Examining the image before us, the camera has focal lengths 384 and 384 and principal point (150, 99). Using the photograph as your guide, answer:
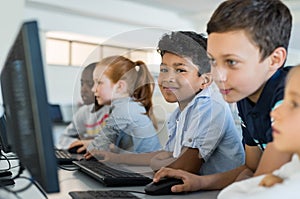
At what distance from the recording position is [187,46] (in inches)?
45.1

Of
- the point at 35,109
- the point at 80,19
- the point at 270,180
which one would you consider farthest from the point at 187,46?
the point at 80,19

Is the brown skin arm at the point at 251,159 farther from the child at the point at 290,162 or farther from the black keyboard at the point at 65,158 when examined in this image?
the black keyboard at the point at 65,158

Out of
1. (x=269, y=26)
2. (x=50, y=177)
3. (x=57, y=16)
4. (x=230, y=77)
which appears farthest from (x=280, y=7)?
(x=57, y=16)

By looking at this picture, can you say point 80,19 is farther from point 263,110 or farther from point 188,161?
point 263,110

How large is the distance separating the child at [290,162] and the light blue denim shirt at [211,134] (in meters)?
0.43

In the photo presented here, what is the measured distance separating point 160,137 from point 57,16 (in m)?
3.82

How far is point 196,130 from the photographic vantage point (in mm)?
1102

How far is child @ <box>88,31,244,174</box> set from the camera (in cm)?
110

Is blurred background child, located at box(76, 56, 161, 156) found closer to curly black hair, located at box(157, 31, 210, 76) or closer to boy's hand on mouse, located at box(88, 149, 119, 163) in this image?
boy's hand on mouse, located at box(88, 149, 119, 163)

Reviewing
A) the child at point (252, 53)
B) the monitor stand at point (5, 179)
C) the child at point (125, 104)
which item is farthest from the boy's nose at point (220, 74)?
the monitor stand at point (5, 179)

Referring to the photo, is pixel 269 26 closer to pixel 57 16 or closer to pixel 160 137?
pixel 160 137

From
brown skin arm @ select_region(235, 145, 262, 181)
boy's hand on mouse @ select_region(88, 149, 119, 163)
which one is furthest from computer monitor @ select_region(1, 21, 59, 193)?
boy's hand on mouse @ select_region(88, 149, 119, 163)

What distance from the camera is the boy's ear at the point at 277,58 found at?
0.88m

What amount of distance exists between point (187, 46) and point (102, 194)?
52 centimetres
